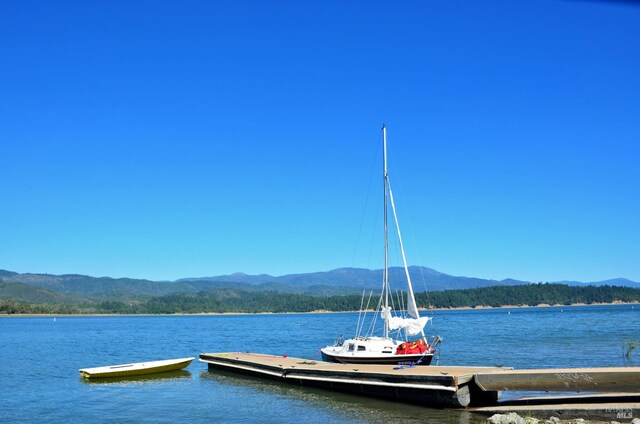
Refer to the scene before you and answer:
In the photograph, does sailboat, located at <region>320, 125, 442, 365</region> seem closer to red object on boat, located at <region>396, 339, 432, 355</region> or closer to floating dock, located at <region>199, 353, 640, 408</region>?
red object on boat, located at <region>396, 339, 432, 355</region>

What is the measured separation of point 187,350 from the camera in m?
73.3

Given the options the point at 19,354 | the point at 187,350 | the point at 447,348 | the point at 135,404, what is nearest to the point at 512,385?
the point at 135,404

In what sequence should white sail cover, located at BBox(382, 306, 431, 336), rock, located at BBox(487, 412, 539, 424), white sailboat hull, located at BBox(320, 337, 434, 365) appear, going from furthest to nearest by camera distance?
white sail cover, located at BBox(382, 306, 431, 336)
white sailboat hull, located at BBox(320, 337, 434, 365)
rock, located at BBox(487, 412, 539, 424)

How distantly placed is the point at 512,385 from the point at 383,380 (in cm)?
780

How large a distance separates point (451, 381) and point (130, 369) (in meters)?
27.5

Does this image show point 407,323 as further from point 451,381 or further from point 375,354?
point 451,381

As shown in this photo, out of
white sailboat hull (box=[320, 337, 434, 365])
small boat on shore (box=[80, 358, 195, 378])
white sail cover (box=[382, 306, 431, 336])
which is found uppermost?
white sail cover (box=[382, 306, 431, 336])

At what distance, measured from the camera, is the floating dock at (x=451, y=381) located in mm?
26062

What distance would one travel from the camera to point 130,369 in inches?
1811

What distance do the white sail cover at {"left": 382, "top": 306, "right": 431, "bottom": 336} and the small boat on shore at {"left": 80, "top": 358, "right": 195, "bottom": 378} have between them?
17635 millimetres

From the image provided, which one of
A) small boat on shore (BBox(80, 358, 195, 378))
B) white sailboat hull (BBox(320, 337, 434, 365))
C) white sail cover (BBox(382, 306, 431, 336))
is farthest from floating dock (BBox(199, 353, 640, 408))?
small boat on shore (BBox(80, 358, 195, 378))

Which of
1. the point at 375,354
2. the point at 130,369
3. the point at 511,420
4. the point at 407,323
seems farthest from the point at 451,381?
the point at 130,369

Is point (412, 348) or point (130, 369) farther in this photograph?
point (130, 369)

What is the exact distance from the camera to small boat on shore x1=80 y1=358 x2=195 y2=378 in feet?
147
